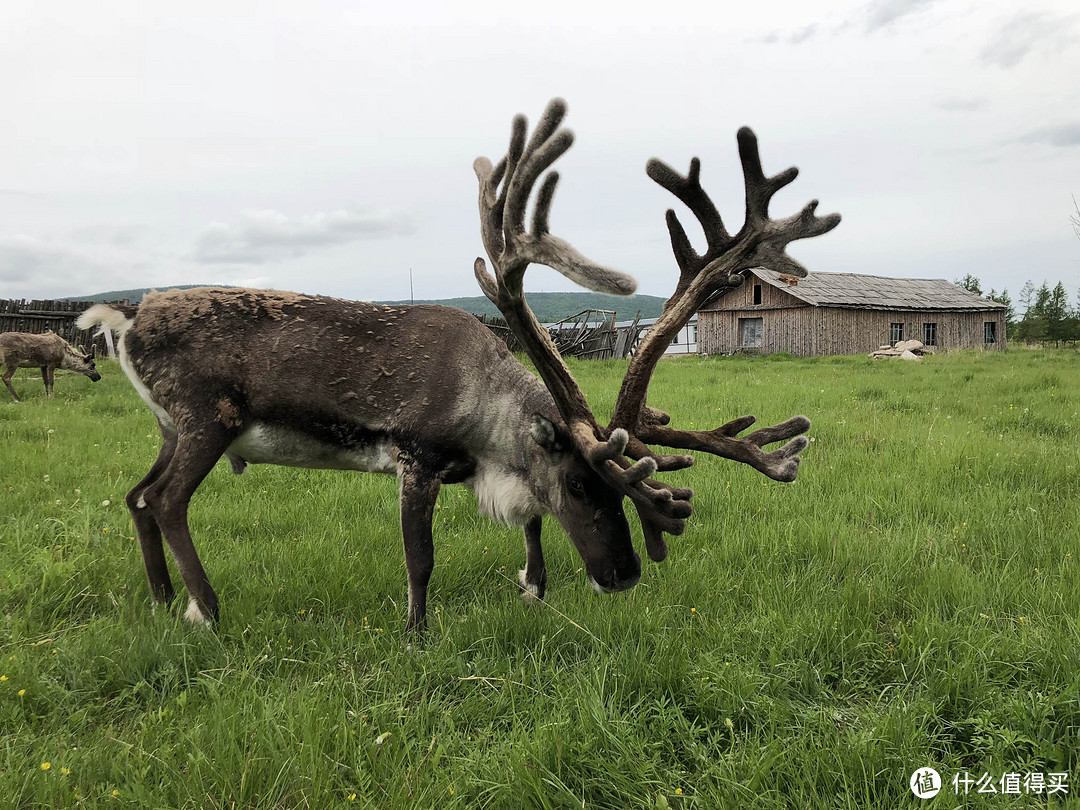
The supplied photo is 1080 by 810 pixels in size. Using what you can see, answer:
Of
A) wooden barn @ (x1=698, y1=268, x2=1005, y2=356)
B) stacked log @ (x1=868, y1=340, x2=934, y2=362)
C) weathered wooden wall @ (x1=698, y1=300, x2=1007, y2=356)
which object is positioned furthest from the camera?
wooden barn @ (x1=698, y1=268, x2=1005, y2=356)

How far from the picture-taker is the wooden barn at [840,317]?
107ft

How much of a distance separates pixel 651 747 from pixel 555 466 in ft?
5.40

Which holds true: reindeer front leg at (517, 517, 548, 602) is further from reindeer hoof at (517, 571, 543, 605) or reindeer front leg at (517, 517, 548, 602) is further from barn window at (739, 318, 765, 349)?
barn window at (739, 318, 765, 349)

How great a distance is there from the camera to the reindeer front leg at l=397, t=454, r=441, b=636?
3.58 m

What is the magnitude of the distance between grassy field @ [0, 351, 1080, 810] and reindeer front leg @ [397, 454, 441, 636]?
167mm

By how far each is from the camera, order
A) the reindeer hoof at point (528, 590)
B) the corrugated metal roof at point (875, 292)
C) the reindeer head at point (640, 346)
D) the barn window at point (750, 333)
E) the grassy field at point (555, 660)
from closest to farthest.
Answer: the grassy field at point (555, 660), the reindeer head at point (640, 346), the reindeer hoof at point (528, 590), the corrugated metal roof at point (875, 292), the barn window at point (750, 333)

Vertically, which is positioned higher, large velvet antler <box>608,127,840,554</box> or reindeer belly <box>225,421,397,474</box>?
large velvet antler <box>608,127,840,554</box>

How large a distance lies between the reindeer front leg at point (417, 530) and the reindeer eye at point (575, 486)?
78 cm

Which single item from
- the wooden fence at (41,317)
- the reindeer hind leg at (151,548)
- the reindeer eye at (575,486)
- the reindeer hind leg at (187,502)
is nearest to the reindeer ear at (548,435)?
the reindeer eye at (575,486)

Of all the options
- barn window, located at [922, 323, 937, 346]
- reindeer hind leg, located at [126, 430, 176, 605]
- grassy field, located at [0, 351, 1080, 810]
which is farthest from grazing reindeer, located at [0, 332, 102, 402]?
barn window, located at [922, 323, 937, 346]

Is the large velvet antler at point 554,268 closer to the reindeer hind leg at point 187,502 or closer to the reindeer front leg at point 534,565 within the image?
the reindeer front leg at point 534,565

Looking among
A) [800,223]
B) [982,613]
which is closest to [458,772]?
[982,613]

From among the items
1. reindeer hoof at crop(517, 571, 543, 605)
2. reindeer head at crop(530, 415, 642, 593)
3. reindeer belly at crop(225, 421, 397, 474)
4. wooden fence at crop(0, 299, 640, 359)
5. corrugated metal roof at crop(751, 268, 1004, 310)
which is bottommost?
reindeer hoof at crop(517, 571, 543, 605)

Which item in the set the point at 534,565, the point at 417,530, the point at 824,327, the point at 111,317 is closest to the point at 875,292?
the point at 824,327
